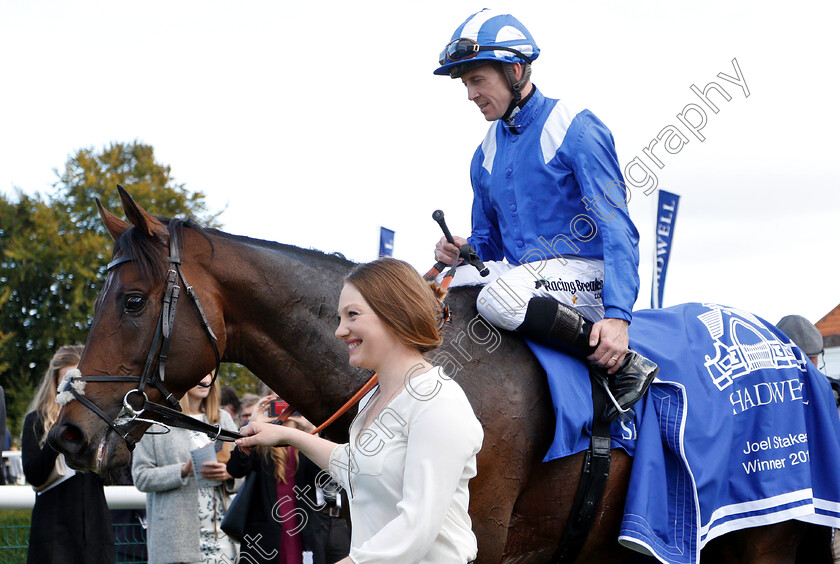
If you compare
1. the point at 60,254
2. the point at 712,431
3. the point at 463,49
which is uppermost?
the point at 60,254

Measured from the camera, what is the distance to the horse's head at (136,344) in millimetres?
3100

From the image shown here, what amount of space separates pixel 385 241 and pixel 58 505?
Answer: 7784 mm

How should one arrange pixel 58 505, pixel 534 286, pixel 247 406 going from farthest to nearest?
1. pixel 247 406
2. pixel 58 505
3. pixel 534 286

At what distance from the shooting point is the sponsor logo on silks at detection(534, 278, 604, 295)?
358 cm

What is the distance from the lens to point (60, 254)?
29.9 m

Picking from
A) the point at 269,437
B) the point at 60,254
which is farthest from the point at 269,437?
the point at 60,254

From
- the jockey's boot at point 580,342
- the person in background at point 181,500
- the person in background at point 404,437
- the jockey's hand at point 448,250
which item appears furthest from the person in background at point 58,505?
the person in background at point 404,437

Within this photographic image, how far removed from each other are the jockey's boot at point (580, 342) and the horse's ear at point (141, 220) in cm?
147

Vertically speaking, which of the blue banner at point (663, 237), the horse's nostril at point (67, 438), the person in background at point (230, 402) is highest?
the blue banner at point (663, 237)

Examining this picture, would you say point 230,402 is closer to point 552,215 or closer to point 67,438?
point 67,438

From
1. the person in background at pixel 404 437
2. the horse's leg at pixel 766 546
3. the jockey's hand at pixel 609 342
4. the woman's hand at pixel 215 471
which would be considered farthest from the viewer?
the woman's hand at pixel 215 471

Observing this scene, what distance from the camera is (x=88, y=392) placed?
310 centimetres

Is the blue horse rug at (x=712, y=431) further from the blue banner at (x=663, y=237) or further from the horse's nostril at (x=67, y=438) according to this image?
the blue banner at (x=663, y=237)

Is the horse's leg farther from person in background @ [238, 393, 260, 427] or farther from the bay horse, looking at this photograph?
person in background @ [238, 393, 260, 427]
